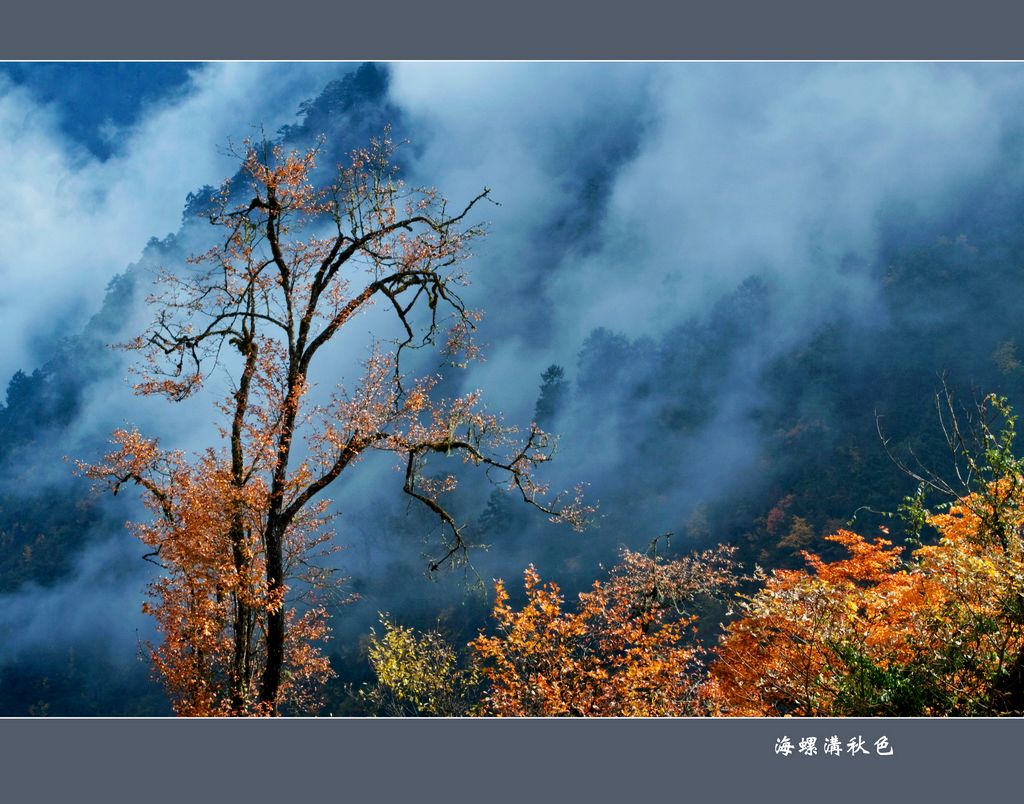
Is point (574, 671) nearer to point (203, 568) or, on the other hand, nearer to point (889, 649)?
point (889, 649)

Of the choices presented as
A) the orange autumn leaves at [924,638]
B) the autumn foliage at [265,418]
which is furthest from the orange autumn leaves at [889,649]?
the autumn foliage at [265,418]

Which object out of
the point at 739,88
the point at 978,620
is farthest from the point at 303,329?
the point at 739,88

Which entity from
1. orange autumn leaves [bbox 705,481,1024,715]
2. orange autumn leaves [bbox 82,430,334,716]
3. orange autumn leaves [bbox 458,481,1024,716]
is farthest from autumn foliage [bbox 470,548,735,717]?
orange autumn leaves [bbox 82,430,334,716]

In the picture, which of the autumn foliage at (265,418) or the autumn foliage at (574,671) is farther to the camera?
the autumn foliage at (574,671)

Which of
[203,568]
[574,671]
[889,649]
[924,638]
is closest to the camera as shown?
[924,638]

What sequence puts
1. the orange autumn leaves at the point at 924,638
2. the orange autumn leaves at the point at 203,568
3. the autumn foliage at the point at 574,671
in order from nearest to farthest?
1. the orange autumn leaves at the point at 924,638
2. the orange autumn leaves at the point at 203,568
3. the autumn foliage at the point at 574,671

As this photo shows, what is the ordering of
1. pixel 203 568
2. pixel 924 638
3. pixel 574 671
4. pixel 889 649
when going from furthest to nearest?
pixel 574 671 → pixel 203 568 → pixel 889 649 → pixel 924 638

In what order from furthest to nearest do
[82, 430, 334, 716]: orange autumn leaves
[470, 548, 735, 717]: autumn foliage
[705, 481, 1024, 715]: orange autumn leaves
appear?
1. [470, 548, 735, 717]: autumn foliage
2. [82, 430, 334, 716]: orange autumn leaves
3. [705, 481, 1024, 715]: orange autumn leaves

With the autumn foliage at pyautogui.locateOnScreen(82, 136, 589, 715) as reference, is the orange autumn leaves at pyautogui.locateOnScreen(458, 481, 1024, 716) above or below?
below

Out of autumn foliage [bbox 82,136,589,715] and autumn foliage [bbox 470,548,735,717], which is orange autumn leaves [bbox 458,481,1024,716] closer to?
autumn foliage [bbox 470,548,735,717]

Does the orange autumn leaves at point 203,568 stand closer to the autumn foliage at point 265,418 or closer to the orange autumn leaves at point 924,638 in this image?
the autumn foliage at point 265,418

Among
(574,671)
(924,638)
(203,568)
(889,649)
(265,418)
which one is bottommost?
(574,671)

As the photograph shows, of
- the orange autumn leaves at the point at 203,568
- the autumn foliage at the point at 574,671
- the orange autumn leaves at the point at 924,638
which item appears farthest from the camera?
the autumn foliage at the point at 574,671

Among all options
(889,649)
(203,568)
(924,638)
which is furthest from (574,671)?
(203,568)
